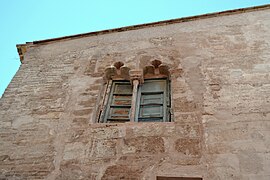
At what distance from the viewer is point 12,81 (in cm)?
489

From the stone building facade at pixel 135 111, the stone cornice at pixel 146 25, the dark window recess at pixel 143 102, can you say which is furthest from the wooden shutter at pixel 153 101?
the stone cornice at pixel 146 25

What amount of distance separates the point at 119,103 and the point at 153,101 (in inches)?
17.7

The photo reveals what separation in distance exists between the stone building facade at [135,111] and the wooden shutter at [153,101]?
0.34ft

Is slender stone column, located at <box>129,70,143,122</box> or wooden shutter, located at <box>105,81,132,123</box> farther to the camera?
slender stone column, located at <box>129,70,143,122</box>

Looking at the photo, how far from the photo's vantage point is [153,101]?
426cm

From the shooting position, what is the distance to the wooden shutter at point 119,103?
4.06 meters

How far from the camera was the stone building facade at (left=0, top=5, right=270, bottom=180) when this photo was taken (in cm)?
324

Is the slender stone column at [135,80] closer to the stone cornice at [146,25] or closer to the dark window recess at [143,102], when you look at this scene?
the dark window recess at [143,102]

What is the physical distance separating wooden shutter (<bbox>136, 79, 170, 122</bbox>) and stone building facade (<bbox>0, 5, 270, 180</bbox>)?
0.10m

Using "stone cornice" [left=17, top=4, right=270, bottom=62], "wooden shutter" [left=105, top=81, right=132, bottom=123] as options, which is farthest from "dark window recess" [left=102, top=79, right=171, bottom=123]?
"stone cornice" [left=17, top=4, right=270, bottom=62]

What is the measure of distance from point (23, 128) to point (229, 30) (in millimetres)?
3461

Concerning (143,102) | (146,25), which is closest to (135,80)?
(143,102)

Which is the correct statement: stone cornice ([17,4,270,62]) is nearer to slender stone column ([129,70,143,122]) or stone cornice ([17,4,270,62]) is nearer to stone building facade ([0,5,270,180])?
stone building facade ([0,5,270,180])

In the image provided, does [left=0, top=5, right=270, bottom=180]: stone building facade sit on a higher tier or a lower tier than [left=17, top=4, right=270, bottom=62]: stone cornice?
lower
